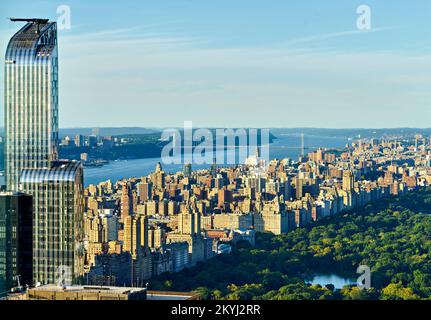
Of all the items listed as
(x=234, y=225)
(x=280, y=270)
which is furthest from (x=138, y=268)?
(x=234, y=225)

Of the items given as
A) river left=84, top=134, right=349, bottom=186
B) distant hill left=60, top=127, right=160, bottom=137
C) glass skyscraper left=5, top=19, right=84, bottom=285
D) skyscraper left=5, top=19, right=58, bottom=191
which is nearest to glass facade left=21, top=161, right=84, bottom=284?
glass skyscraper left=5, top=19, right=84, bottom=285

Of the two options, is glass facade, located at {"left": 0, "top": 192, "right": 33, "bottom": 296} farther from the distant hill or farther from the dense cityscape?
the distant hill

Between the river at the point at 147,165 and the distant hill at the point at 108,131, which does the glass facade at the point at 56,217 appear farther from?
the river at the point at 147,165

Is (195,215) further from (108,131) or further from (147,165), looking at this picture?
(108,131)

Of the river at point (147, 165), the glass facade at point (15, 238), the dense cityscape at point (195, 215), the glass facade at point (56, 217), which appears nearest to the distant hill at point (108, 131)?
the dense cityscape at point (195, 215)

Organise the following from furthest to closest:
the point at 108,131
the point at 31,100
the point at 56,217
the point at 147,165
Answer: the point at 147,165 → the point at 108,131 → the point at 31,100 → the point at 56,217

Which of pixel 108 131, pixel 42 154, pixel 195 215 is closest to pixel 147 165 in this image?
pixel 195 215
